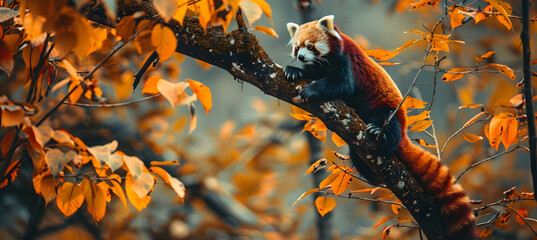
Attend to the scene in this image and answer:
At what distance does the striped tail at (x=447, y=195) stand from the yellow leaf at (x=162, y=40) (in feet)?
3.21

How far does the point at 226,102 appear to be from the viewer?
7270 mm

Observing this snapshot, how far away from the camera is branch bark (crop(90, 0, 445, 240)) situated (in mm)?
1347

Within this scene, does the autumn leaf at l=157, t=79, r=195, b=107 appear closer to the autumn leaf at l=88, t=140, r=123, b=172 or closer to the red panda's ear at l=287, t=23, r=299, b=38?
the autumn leaf at l=88, t=140, r=123, b=172

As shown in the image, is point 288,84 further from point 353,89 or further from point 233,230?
point 233,230

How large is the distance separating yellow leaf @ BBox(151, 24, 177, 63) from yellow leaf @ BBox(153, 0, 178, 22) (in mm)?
132

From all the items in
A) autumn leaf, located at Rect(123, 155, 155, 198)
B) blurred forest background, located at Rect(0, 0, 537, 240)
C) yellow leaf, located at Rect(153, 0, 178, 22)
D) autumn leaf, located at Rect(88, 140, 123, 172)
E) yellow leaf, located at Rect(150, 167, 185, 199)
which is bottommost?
blurred forest background, located at Rect(0, 0, 537, 240)

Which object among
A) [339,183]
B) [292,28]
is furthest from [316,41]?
[339,183]

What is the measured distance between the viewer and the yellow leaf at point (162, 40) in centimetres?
93

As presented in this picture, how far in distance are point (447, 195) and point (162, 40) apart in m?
1.05

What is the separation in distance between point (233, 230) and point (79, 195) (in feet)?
5.11

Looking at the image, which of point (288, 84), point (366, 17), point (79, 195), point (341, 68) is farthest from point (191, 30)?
point (366, 17)

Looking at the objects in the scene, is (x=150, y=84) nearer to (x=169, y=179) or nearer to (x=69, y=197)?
(x=169, y=179)

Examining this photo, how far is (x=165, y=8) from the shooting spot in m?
0.80

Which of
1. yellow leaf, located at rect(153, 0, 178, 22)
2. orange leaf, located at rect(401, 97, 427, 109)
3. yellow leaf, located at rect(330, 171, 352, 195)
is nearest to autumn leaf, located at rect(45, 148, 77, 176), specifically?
yellow leaf, located at rect(153, 0, 178, 22)
